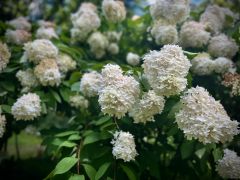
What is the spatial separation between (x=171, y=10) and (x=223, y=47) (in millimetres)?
511

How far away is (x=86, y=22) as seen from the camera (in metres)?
3.64

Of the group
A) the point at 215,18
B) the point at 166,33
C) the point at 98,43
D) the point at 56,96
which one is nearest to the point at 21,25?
the point at 98,43

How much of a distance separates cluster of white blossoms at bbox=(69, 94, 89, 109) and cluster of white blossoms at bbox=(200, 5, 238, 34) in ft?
4.10

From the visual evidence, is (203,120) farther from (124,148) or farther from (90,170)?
(90,170)

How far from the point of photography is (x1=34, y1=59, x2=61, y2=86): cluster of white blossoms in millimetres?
2846

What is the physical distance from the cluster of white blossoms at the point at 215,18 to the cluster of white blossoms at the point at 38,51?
136cm

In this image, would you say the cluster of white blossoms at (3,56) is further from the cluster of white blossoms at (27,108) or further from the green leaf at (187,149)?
the green leaf at (187,149)

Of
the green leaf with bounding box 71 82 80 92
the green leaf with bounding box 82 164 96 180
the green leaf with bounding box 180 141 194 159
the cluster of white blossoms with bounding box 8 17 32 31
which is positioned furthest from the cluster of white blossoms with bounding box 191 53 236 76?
the cluster of white blossoms with bounding box 8 17 32 31

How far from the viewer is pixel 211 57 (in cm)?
294

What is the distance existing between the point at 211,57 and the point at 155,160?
990 millimetres

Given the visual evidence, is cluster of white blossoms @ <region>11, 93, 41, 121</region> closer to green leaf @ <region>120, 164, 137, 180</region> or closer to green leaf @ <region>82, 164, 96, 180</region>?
green leaf @ <region>82, 164, 96, 180</region>

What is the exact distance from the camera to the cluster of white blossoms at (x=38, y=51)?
2943mm

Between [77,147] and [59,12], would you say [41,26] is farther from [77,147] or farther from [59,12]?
[59,12]

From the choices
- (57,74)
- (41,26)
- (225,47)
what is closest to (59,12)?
(41,26)
